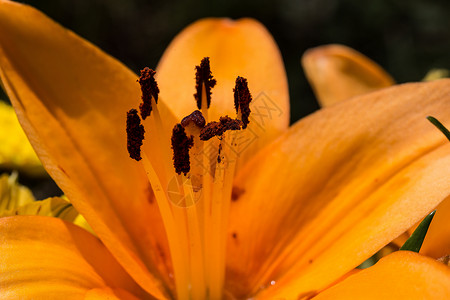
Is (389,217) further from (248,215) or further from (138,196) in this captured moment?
(138,196)

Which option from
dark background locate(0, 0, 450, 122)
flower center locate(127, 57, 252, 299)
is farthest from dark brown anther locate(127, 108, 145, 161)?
dark background locate(0, 0, 450, 122)

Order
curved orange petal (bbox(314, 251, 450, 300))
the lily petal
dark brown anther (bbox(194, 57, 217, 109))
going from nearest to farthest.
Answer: curved orange petal (bbox(314, 251, 450, 300)) < dark brown anther (bbox(194, 57, 217, 109)) < the lily petal

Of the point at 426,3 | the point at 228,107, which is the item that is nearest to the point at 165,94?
the point at 228,107

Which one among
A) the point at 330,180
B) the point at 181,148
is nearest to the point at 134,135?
the point at 181,148

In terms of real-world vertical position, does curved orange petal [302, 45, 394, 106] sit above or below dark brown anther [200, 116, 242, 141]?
below

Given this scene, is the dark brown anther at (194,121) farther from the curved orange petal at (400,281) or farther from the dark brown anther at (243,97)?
the curved orange petal at (400,281)

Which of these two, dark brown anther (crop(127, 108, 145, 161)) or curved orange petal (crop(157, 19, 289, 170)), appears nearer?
dark brown anther (crop(127, 108, 145, 161))

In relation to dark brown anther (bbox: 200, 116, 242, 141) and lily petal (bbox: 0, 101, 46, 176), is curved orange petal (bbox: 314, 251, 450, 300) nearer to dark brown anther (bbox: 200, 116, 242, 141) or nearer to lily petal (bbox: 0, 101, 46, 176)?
dark brown anther (bbox: 200, 116, 242, 141)
